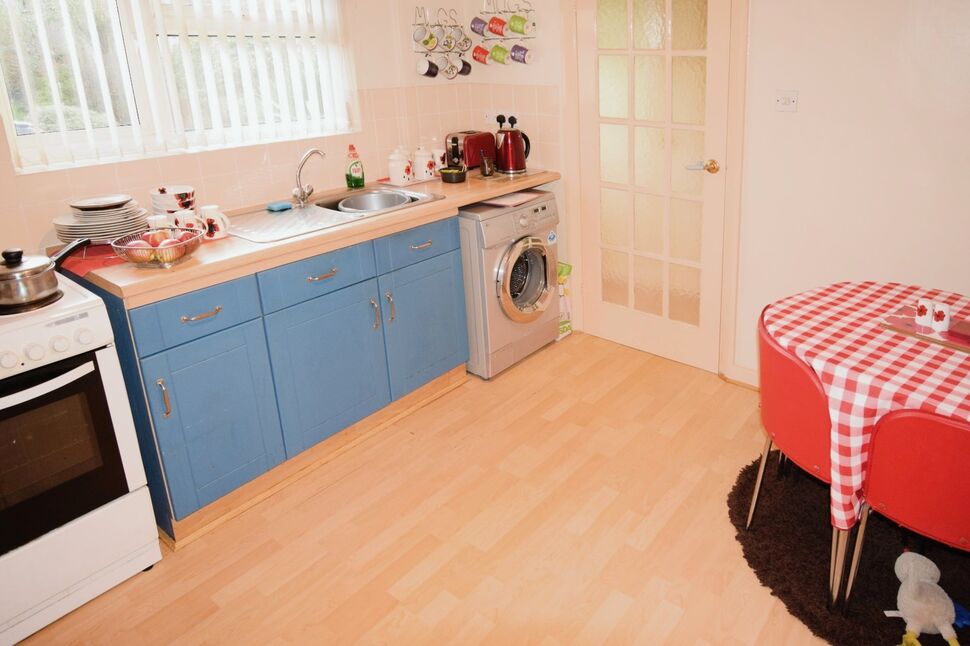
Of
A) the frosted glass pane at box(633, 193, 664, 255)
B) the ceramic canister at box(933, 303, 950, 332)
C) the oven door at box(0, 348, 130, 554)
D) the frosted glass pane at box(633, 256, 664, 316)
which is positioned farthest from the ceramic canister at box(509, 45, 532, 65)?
the oven door at box(0, 348, 130, 554)

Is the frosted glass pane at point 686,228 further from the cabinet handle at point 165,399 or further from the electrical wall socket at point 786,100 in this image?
the cabinet handle at point 165,399

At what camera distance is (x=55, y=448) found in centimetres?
206

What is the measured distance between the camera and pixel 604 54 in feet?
11.1

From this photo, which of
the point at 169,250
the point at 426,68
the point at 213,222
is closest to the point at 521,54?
the point at 426,68

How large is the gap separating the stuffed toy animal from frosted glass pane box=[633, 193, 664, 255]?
6.07 feet

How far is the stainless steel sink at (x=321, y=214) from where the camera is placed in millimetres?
2725

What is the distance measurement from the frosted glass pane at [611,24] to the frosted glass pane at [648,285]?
1.04 metres

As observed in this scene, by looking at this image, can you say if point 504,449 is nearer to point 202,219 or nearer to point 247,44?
point 202,219

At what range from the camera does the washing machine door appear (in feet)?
11.2

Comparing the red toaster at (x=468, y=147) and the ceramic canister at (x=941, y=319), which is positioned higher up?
the red toaster at (x=468, y=147)

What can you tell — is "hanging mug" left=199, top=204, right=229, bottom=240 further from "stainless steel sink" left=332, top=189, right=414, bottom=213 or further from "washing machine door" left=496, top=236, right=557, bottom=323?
"washing machine door" left=496, top=236, right=557, bottom=323

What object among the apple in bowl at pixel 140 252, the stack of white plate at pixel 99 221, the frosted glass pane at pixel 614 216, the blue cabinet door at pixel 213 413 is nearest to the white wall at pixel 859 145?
the frosted glass pane at pixel 614 216

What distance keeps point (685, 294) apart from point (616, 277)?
418mm

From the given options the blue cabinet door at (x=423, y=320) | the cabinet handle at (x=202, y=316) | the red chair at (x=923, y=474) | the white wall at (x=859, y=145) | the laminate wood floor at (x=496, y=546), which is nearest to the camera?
the red chair at (x=923, y=474)
